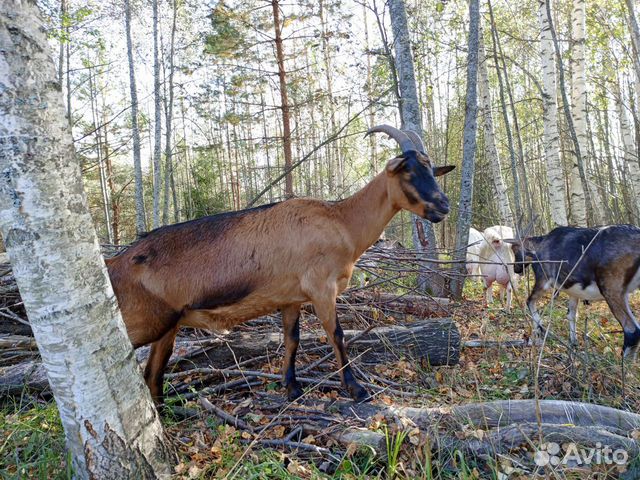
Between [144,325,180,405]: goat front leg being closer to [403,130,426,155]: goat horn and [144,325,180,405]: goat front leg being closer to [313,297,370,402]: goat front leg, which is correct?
[313,297,370,402]: goat front leg

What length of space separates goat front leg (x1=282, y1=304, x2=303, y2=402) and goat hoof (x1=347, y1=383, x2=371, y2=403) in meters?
0.48

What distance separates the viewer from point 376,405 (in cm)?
361

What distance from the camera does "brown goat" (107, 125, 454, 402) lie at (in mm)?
3611

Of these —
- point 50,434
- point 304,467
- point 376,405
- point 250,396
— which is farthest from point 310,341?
point 50,434

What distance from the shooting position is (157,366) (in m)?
3.89

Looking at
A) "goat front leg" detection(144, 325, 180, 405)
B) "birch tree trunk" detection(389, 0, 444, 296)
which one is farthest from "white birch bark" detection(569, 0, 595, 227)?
"goat front leg" detection(144, 325, 180, 405)

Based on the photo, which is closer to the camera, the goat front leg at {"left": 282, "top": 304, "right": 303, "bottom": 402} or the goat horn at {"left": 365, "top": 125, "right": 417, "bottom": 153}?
the goat front leg at {"left": 282, "top": 304, "right": 303, "bottom": 402}

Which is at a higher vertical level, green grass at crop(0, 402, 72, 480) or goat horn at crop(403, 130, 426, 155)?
goat horn at crop(403, 130, 426, 155)

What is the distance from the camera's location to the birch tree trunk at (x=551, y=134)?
10.8 meters

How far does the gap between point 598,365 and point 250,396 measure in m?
3.02

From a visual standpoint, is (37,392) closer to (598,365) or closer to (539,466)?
(539,466)

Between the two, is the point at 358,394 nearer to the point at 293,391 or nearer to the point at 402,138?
the point at 293,391

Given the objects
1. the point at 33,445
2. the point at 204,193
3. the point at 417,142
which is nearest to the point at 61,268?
the point at 33,445

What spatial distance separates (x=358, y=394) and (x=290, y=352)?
0.70 m
